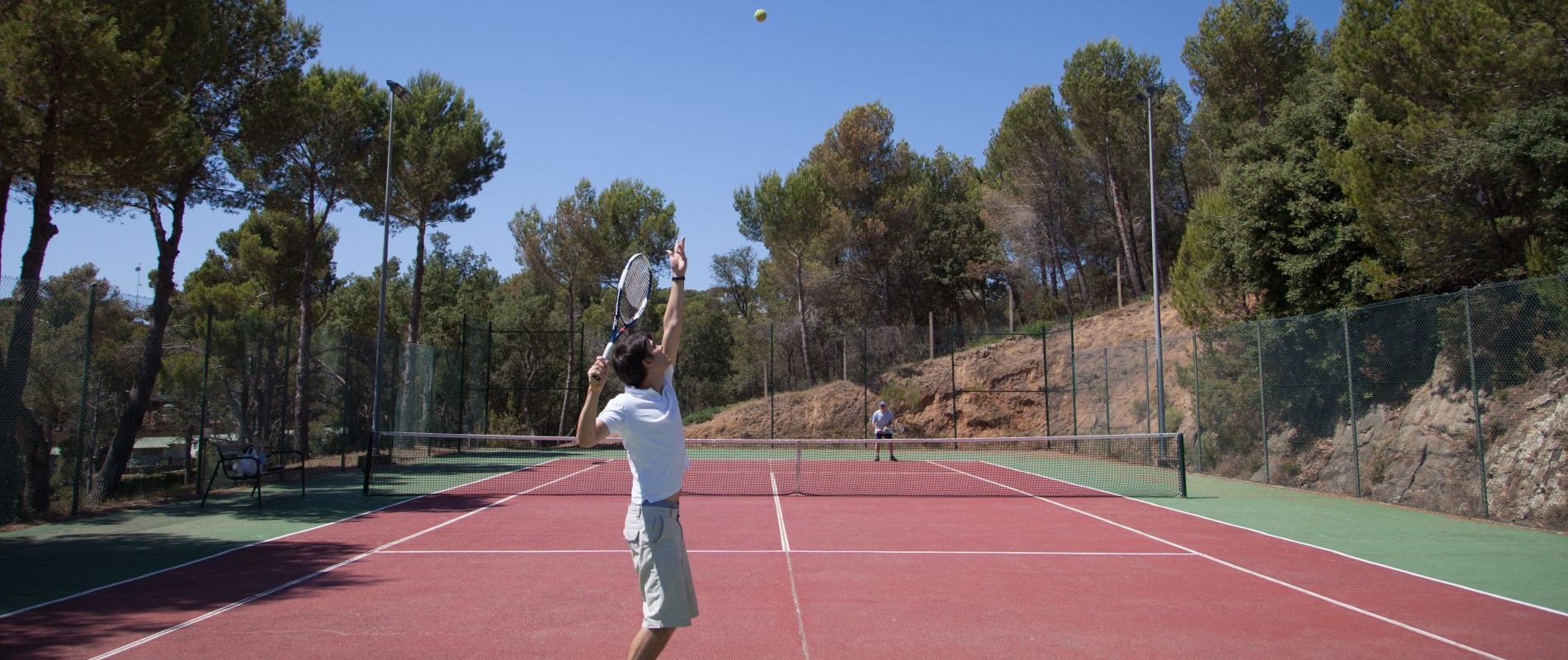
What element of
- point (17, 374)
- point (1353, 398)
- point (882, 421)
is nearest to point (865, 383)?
point (882, 421)

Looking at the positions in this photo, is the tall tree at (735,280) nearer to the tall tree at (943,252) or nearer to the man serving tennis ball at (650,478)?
the tall tree at (943,252)

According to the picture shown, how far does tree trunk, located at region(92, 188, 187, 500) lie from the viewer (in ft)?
40.0

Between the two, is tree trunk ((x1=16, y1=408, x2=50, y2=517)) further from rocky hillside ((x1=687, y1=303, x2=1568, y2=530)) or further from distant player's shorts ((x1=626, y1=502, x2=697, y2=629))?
rocky hillside ((x1=687, y1=303, x2=1568, y2=530))

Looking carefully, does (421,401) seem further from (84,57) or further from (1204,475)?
(1204,475)

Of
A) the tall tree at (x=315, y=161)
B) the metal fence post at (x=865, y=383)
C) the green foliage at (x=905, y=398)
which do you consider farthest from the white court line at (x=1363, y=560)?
the tall tree at (x=315, y=161)

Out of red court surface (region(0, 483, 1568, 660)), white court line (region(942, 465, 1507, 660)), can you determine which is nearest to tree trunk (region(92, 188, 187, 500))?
red court surface (region(0, 483, 1568, 660))

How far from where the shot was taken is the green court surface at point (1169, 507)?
713 cm

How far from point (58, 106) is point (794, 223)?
2363 centimetres

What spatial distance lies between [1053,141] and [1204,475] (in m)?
19.7

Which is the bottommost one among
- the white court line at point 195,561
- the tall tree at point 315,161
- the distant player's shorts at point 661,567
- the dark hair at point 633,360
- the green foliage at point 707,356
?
the white court line at point 195,561

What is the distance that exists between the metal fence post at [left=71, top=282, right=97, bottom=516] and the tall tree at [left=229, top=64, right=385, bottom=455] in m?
6.99

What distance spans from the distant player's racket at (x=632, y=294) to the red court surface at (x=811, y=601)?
6.43 ft

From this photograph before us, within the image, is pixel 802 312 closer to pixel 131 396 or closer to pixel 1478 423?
pixel 131 396

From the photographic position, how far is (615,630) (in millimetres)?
5574
